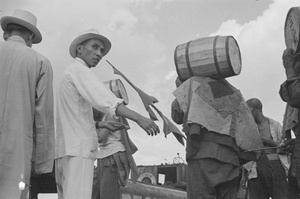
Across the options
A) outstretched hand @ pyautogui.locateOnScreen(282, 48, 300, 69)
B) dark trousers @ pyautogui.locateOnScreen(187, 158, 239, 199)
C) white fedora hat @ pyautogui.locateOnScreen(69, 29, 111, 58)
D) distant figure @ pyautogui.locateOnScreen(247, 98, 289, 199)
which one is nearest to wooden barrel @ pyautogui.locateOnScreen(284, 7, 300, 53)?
outstretched hand @ pyautogui.locateOnScreen(282, 48, 300, 69)

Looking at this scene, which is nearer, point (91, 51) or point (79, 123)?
point (79, 123)

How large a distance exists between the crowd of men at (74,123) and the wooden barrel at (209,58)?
0.36 feet

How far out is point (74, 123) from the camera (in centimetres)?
336

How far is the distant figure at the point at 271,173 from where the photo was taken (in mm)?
6027

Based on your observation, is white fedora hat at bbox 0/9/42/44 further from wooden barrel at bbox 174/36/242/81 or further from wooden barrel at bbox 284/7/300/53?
wooden barrel at bbox 284/7/300/53

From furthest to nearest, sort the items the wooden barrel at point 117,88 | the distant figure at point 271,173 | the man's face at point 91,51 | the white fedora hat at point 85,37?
the wooden barrel at point 117,88
the distant figure at point 271,173
the white fedora hat at point 85,37
the man's face at point 91,51

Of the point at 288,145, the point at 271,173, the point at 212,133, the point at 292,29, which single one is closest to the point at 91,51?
the point at 212,133

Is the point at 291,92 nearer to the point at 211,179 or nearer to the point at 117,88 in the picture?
the point at 211,179

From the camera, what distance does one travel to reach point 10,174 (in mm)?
3361

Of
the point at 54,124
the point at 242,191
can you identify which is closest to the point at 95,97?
the point at 54,124

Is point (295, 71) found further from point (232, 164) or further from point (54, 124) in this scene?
point (54, 124)

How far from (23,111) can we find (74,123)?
1.36ft

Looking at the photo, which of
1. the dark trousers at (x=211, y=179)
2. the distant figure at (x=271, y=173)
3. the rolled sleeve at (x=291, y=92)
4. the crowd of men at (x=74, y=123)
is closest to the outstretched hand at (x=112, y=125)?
the crowd of men at (x=74, y=123)

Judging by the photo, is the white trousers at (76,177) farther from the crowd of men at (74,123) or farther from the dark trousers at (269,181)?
the dark trousers at (269,181)
